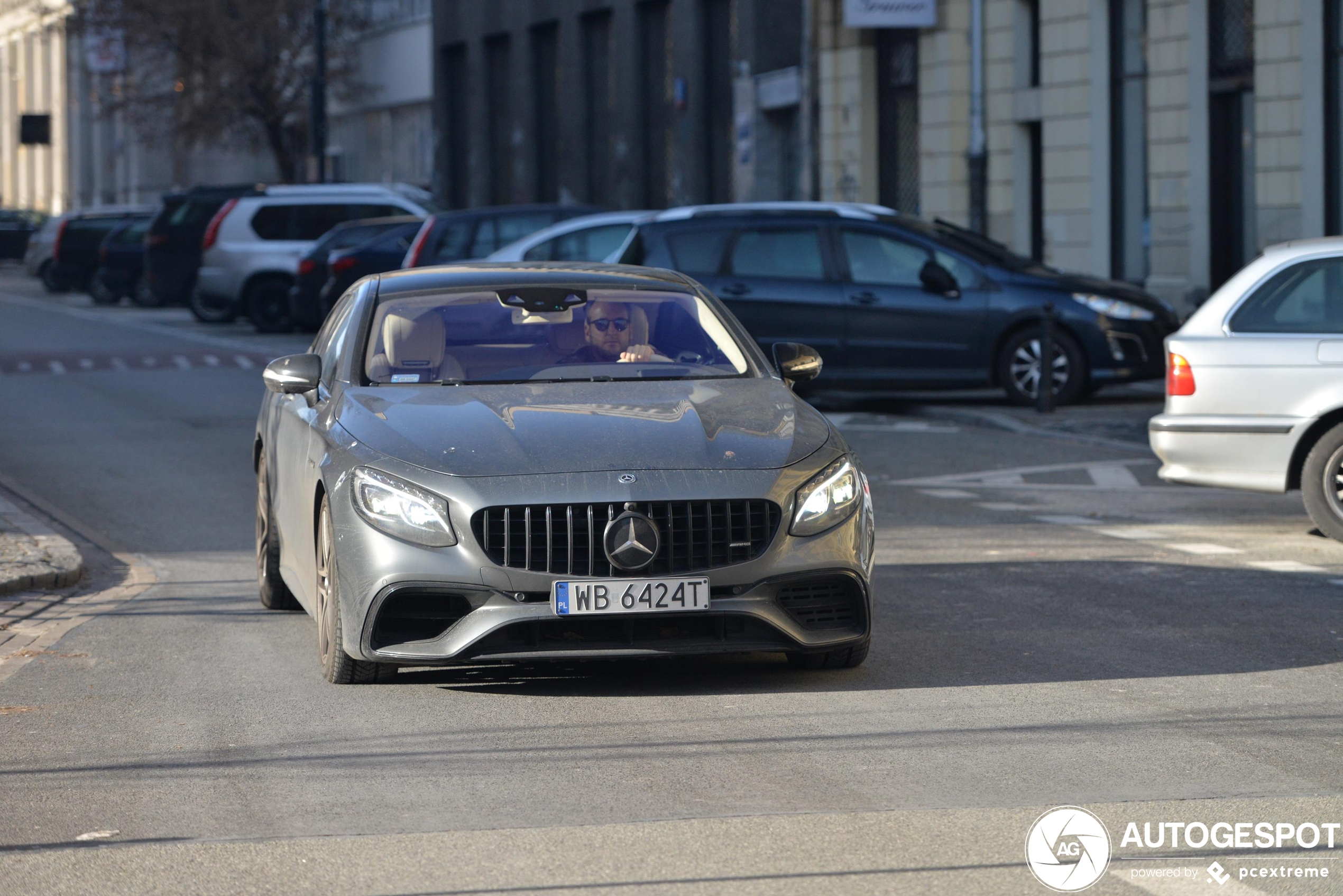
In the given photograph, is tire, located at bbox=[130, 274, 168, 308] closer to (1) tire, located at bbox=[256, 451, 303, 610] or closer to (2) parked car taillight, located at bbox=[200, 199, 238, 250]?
(2) parked car taillight, located at bbox=[200, 199, 238, 250]

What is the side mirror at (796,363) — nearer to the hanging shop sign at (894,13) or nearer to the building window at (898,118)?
the hanging shop sign at (894,13)

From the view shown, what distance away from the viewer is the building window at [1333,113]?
22812mm

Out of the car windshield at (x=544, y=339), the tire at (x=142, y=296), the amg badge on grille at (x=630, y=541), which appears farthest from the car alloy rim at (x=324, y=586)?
the tire at (x=142, y=296)

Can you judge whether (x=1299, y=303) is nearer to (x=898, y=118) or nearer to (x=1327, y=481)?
(x=1327, y=481)

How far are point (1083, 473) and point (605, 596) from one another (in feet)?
25.7

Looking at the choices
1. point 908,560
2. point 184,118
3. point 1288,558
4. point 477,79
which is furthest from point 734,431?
point 184,118

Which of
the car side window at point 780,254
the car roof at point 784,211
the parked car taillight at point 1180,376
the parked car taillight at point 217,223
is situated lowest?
the parked car taillight at point 1180,376

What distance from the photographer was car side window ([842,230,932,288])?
17.9 meters

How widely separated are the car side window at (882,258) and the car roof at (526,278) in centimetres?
940

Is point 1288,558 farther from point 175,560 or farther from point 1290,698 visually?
point 175,560

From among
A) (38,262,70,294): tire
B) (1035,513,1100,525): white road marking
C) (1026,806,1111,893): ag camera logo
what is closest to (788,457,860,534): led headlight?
(1026,806,1111,893): ag camera logo

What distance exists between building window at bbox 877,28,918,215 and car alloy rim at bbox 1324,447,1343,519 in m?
20.6

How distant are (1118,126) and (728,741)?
848 inches

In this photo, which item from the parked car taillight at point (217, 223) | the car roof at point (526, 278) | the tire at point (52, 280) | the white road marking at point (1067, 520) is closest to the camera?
the car roof at point (526, 278)
